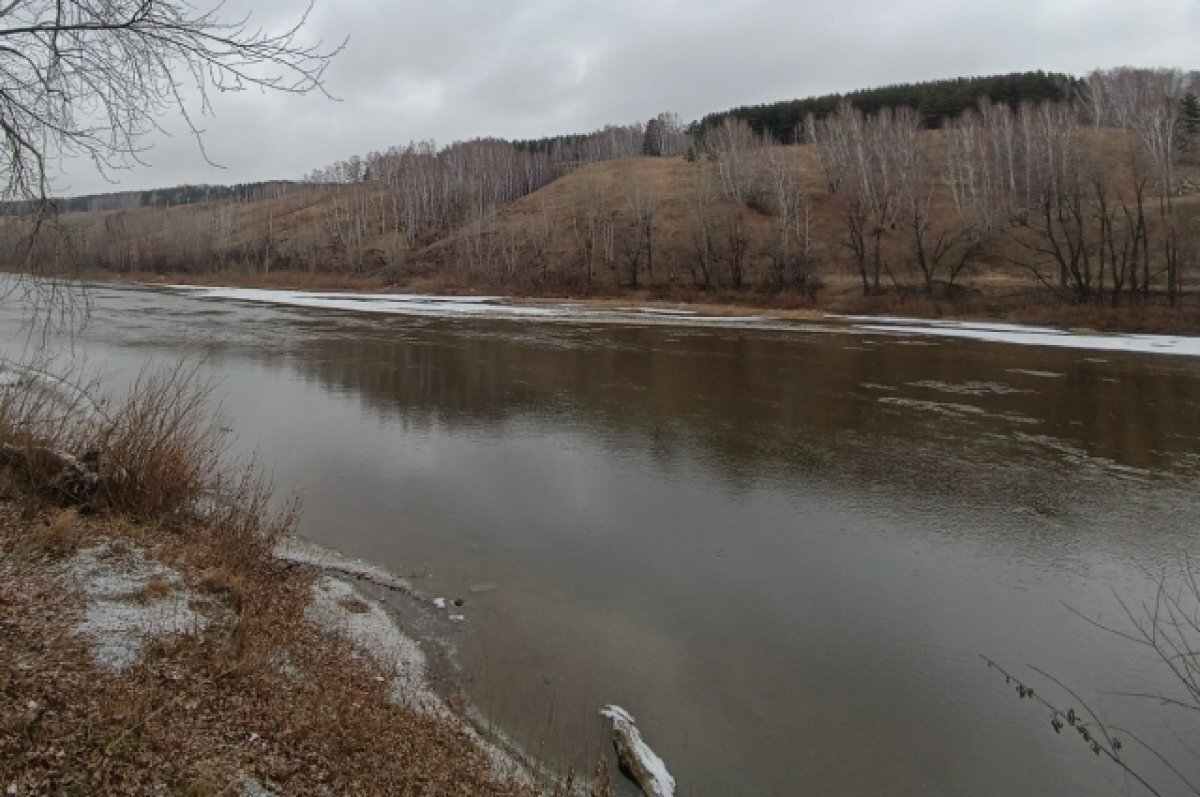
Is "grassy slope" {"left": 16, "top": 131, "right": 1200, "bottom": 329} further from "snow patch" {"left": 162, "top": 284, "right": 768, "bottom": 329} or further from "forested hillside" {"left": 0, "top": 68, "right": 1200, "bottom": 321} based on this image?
"snow patch" {"left": 162, "top": 284, "right": 768, "bottom": 329}

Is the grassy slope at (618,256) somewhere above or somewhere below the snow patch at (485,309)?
above

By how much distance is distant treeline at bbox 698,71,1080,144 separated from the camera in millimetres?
93637

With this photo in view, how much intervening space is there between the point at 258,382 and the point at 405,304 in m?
34.7

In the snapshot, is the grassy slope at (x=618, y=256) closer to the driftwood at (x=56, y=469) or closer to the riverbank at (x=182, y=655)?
the driftwood at (x=56, y=469)

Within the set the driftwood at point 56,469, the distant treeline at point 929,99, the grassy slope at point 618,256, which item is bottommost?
the driftwood at point 56,469

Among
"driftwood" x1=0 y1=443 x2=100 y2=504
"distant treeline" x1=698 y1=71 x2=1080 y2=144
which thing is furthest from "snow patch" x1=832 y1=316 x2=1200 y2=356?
"distant treeline" x1=698 y1=71 x2=1080 y2=144

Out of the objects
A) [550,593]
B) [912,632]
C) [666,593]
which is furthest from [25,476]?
[912,632]

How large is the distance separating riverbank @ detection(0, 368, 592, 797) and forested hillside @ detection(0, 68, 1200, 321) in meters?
46.1

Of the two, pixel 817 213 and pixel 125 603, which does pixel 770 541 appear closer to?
pixel 125 603

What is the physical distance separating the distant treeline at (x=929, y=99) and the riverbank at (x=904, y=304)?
49134 millimetres

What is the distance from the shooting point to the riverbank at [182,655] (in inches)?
149

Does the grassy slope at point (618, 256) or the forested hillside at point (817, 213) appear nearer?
the grassy slope at point (618, 256)

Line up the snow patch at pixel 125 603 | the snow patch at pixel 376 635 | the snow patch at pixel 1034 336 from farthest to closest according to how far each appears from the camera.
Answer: the snow patch at pixel 1034 336
the snow patch at pixel 376 635
the snow patch at pixel 125 603

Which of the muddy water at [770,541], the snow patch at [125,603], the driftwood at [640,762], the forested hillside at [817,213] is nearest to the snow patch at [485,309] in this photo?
the forested hillside at [817,213]
